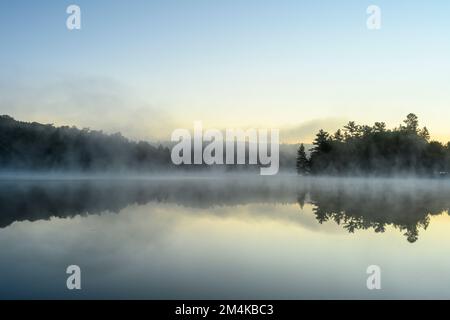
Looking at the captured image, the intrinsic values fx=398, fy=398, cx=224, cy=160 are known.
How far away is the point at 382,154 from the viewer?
98.2m

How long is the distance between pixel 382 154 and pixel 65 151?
97.3 m

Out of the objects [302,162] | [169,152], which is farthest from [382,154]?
[169,152]

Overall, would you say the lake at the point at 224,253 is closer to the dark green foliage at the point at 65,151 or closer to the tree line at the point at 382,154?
the tree line at the point at 382,154

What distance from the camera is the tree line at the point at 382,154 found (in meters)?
93.0

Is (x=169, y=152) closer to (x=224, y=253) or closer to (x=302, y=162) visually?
(x=302, y=162)

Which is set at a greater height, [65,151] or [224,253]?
[65,151]

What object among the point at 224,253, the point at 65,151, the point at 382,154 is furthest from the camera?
the point at 65,151

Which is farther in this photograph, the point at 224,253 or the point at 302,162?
the point at 302,162

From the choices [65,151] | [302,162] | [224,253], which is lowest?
[224,253]

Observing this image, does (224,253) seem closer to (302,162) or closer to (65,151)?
(302,162)

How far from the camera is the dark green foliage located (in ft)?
417

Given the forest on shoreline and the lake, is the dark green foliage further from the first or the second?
the lake

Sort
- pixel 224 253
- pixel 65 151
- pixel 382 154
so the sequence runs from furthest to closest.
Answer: pixel 65 151, pixel 382 154, pixel 224 253
